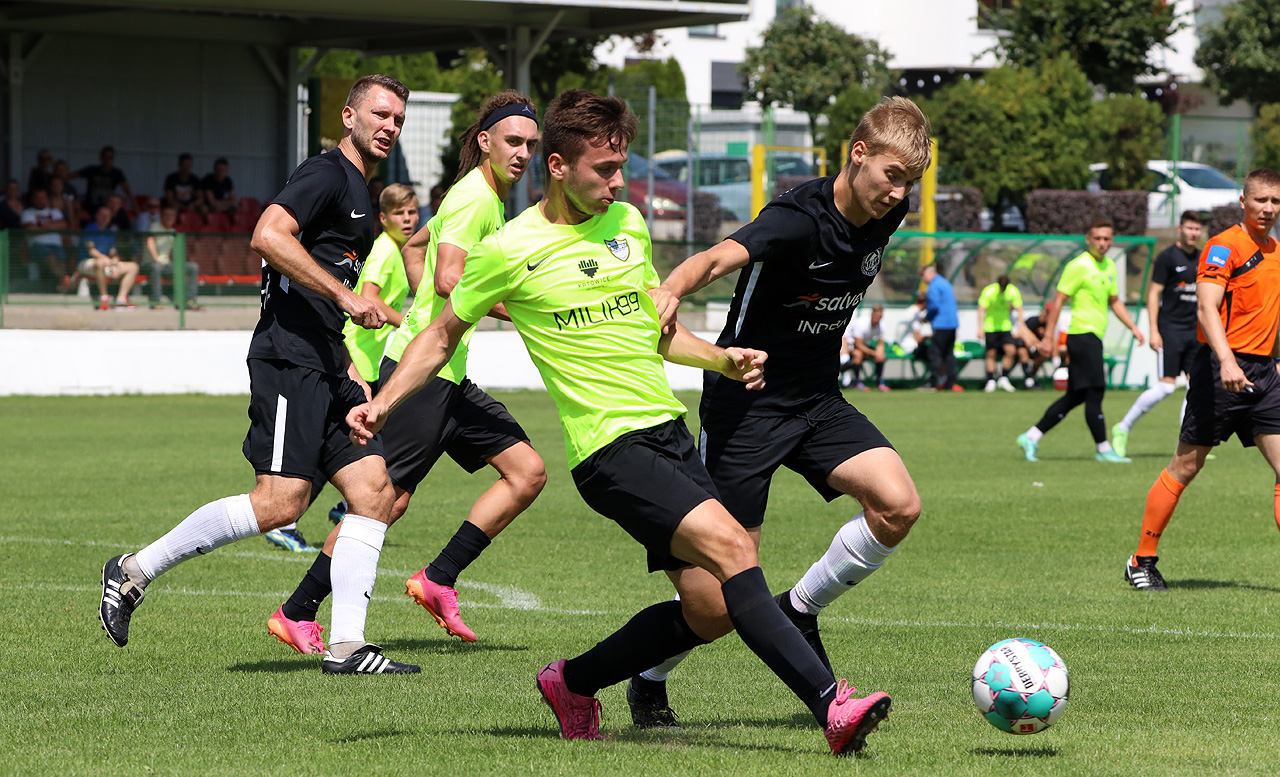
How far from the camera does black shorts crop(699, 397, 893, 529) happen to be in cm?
552

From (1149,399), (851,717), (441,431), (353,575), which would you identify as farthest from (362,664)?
(1149,399)

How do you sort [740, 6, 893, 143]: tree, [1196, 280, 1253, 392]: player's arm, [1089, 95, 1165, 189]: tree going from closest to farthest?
[1196, 280, 1253, 392]: player's arm < [1089, 95, 1165, 189]: tree < [740, 6, 893, 143]: tree

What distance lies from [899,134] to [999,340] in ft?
69.2

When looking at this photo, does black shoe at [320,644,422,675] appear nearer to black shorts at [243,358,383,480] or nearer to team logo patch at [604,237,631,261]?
black shorts at [243,358,383,480]

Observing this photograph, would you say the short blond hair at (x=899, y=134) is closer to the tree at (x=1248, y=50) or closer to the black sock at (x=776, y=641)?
the black sock at (x=776, y=641)

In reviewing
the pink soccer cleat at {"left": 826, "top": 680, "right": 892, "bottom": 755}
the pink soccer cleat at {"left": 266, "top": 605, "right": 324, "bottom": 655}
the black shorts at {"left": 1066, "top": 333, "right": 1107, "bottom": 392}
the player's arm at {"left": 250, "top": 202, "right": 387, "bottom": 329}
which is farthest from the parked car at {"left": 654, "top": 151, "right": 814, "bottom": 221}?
the pink soccer cleat at {"left": 826, "top": 680, "right": 892, "bottom": 755}

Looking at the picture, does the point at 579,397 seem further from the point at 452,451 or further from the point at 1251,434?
the point at 1251,434

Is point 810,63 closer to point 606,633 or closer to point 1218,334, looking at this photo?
point 1218,334

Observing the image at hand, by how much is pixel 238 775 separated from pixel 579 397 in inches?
58.4

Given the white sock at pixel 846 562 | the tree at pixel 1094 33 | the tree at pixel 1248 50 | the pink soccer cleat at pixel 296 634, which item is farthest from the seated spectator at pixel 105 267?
the tree at pixel 1248 50

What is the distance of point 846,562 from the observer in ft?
18.1

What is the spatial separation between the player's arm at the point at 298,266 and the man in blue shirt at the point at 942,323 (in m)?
19.7

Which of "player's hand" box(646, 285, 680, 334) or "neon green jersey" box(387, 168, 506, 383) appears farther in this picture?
"neon green jersey" box(387, 168, 506, 383)

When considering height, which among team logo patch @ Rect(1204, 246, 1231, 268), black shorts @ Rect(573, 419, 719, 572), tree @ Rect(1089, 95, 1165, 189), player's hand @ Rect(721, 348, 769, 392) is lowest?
black shorts @ Rect(573, 419, 719, 572)
